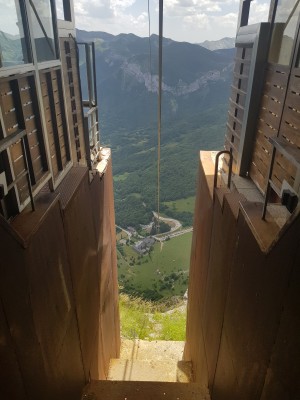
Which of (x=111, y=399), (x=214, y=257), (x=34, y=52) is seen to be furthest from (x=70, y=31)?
(x=111, y=399)

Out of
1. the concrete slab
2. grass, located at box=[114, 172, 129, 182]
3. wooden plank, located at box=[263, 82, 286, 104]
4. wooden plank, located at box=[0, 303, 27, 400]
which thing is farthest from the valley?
wooden plank, located at box=[0, 303, 27, 400]

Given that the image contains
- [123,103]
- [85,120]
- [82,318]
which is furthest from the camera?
[123,103]

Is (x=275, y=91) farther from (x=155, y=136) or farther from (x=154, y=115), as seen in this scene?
(x=154, y=115)

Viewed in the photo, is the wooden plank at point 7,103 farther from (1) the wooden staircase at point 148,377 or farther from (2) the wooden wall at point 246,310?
(1) the wooden staircase at point 148,377

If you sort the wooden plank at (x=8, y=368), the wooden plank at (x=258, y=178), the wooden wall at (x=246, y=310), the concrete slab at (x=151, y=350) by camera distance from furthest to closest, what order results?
1. the concrete slab at (x=151, y=350)
2. the wooden plank at (x=258, y=178)
3. the wooden plank at (x=8, y=368)
4. the wooden wall at (x=246, y=310)

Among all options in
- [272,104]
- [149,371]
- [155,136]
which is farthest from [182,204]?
[272,104]

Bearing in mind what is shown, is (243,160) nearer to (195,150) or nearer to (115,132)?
(195,150)

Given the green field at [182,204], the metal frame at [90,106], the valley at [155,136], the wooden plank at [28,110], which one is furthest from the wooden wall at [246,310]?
the green field at [182,204]
